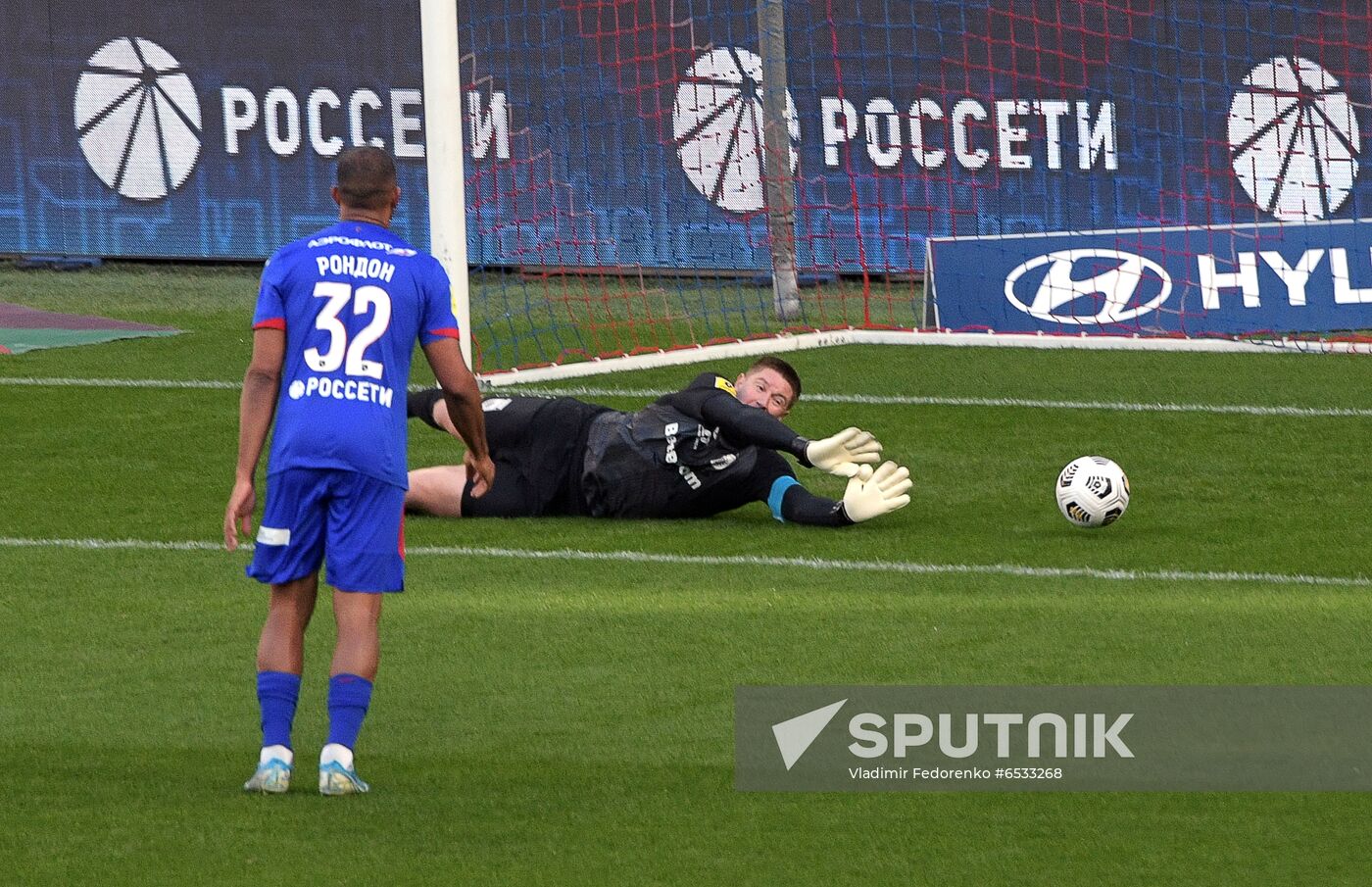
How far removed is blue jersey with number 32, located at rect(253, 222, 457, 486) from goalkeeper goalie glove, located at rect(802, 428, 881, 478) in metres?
2.81

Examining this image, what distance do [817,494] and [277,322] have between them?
409cm

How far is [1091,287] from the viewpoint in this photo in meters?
13.6

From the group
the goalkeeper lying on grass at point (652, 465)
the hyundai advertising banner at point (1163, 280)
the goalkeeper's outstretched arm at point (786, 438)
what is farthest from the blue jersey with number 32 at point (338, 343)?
the hyundai advertising banner at point (1163, 280)

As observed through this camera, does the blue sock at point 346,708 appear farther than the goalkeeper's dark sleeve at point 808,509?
No

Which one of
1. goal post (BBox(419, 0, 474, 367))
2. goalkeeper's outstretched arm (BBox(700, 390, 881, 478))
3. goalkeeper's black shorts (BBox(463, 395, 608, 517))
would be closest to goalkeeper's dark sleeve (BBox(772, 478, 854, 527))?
goalkeeper's outstretched arm (BBox(700, 390, 881, 478))

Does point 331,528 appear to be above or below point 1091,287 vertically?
below

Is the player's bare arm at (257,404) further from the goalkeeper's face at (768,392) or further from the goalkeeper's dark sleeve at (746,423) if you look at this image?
the goalkeeper's face at (768,392)

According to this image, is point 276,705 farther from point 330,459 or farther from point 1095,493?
point 1095,493

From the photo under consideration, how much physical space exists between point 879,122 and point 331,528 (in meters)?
11.7

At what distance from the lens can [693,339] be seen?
13.5 metres

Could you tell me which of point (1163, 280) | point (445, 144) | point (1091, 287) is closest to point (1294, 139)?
point (1163, 280)

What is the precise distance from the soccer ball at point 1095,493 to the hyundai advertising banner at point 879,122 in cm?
751

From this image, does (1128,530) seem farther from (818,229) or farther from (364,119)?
(364,119)

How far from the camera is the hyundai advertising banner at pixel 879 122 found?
1559cm
